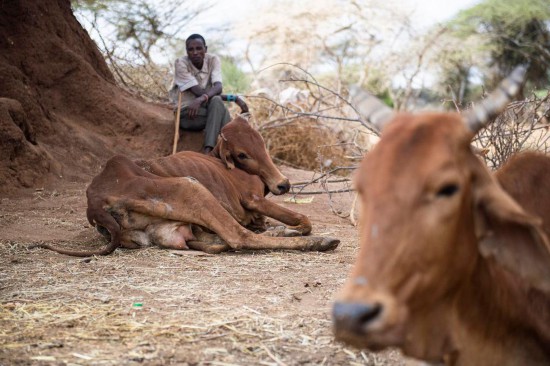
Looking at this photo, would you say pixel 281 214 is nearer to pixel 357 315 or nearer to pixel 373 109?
pixel 373 109

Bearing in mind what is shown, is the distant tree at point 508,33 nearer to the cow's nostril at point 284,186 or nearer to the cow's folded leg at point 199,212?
the cow's nostril at point 284,186

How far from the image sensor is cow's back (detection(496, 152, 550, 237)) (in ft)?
9.49

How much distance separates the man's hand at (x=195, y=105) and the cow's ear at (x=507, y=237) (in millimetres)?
7304

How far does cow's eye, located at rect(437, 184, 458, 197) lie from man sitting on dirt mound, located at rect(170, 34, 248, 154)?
7.24m

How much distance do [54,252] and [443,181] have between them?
172 inches

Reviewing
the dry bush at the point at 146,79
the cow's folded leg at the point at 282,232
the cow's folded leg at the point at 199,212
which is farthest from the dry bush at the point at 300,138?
the cow's folded leg at the point at 199,212

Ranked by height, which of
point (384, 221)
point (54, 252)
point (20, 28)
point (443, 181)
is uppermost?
point (20, 28)

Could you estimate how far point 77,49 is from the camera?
1005cm

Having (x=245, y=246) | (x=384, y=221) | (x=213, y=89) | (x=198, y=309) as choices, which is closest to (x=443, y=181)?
(x=384, y=221)

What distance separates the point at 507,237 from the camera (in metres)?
2.37

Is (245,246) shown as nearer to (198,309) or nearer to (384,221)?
(198,309)

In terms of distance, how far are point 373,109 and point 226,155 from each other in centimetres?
478

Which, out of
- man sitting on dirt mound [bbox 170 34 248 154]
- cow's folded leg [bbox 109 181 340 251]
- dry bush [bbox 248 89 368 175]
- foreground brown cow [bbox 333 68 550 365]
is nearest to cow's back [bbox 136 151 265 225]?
cow's folded leg [bbox 109 181 340 251]

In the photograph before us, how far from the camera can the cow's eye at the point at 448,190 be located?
7.13ft
